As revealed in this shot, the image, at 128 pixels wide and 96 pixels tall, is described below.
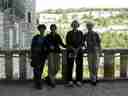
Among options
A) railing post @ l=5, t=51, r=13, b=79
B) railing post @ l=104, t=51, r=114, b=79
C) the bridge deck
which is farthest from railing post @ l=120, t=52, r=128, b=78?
railing post @ l=5, t=51, r=13, b=79

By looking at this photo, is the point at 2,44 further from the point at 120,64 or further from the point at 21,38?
the point at 120,64

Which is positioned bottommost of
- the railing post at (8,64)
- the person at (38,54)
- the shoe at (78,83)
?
the shoe at (78,83)

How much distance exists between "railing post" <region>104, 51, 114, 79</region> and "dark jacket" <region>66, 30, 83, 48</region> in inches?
77.7

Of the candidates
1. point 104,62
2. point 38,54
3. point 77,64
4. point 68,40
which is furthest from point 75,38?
point 104,62

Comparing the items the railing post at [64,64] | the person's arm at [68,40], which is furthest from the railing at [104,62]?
the person's arm at [68,40]

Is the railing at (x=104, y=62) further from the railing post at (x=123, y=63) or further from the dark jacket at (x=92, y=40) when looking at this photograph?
the dark jacket at (x=92, y=40)

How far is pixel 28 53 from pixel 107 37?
1145cm

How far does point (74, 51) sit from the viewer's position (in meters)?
8.90

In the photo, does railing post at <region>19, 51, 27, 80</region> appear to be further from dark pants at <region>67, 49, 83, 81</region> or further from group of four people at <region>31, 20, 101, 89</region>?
dark pants at <region>67, 49, 83, 81</region>

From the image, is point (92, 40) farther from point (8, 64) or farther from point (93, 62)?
point (8, 64)

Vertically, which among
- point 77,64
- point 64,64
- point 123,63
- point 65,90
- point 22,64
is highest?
point 77,64

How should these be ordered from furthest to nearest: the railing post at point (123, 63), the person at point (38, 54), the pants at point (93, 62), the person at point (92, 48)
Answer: the railing post at point (123, 63)
the pants at point (93, 62)
the person at point (92, 48)
the person at point (38, 54)

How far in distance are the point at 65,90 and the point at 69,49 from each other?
105 cm

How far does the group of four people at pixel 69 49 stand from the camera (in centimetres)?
873
